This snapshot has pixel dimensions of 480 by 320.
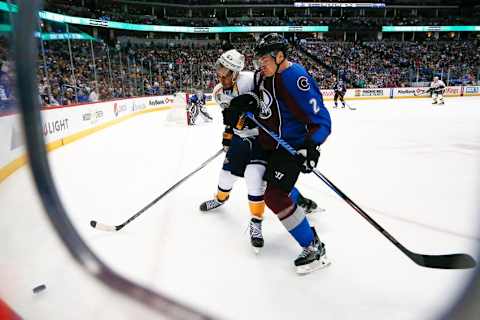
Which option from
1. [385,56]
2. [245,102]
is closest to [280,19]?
[385,56]

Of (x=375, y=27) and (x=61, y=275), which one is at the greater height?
(x=375, y=27)

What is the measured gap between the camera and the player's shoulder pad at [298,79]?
65.2 inches

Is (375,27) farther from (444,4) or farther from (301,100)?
(301,100)

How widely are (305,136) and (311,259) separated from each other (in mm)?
649

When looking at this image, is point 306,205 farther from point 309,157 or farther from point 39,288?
point 39,288

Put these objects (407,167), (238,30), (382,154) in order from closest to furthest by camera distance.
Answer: (407,167), (382,154), (238,30)

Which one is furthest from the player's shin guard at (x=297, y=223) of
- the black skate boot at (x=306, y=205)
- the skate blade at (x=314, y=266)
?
the black skate boot at (x=306, y=205)

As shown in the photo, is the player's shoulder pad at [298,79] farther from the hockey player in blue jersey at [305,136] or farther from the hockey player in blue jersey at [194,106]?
the hockey player in blue jersey at [194,106]

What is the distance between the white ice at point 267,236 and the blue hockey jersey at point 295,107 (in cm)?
68

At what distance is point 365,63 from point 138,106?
650 inches

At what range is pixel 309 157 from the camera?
162cm

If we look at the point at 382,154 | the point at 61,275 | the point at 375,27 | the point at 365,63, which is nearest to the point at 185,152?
the point at 382,154

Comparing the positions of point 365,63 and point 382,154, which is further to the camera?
point 365,63

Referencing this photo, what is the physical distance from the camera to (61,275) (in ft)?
5.34
